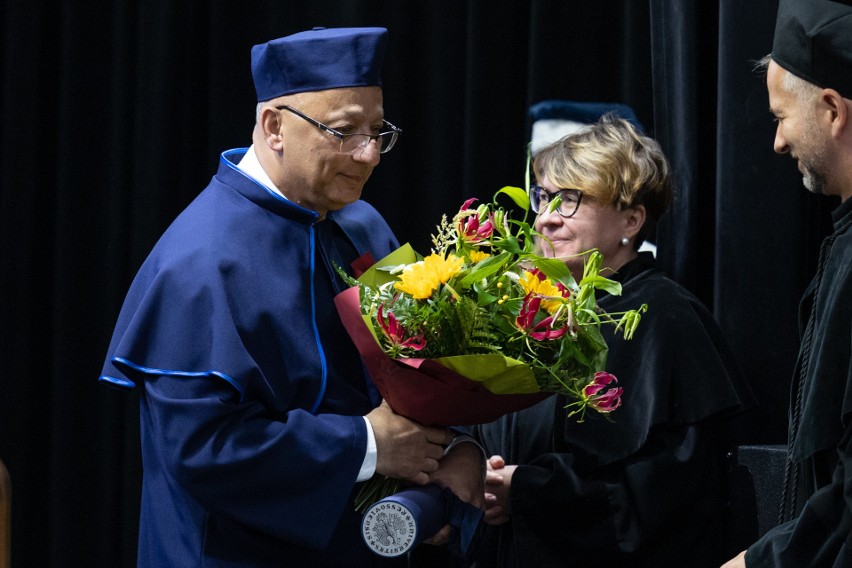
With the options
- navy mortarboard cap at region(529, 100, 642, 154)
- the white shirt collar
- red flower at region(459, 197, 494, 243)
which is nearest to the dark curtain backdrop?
navy mortarboard cap at region(529, 100, 642, 154)

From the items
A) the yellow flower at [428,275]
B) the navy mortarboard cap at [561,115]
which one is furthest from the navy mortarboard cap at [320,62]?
the navy mortarboard cap at [561,115]

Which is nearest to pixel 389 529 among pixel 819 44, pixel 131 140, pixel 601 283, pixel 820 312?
pixel 601 283

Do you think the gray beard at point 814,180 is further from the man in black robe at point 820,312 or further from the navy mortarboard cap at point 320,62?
the navy mortarboard cap at point 320,62

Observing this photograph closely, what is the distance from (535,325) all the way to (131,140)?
80.5 inches

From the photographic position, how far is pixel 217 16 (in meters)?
3.66

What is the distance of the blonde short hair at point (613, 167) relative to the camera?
9.44ft

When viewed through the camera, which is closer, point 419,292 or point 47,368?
point 419,292

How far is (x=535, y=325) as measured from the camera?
2.03 meters

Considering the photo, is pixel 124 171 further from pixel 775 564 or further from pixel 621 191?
pixel 775 564

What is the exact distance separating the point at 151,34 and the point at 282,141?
59.5 inches

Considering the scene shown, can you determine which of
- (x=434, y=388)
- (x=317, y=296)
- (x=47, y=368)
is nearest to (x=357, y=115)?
(x=317, y=296)

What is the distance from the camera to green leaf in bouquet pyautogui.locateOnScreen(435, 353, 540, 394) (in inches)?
77.6

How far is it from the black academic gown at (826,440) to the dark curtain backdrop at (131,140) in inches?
62.3

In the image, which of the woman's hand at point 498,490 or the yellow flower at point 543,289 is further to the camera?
the woman's hand at point 498,490
